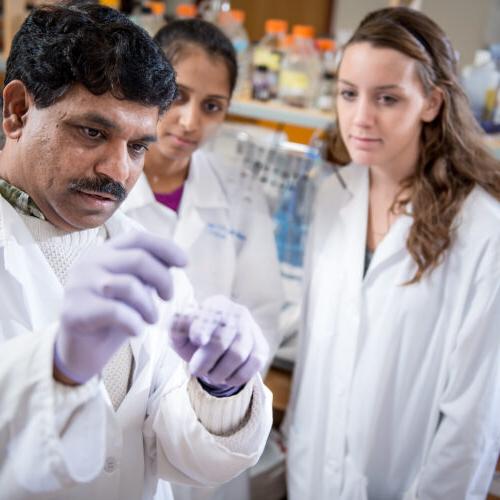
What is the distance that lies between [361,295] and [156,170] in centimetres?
71

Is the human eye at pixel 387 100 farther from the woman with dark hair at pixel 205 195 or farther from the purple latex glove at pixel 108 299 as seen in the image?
the purple latex glove at pixel 108 299

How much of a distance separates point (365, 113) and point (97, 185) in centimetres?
81

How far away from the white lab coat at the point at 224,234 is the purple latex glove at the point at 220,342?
77 centimetres

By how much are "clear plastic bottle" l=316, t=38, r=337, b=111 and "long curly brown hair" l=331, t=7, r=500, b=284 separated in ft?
1.27

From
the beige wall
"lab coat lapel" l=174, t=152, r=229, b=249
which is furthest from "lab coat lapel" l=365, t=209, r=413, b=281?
the beige wall

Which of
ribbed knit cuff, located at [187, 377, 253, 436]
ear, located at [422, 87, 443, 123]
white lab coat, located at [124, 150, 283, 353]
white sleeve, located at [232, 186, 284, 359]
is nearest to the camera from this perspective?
ribbed knit cuff, located at [187, 377, 253, 436]

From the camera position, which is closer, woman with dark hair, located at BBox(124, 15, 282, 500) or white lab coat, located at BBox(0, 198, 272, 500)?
white lab coat, located at BBox(0, 198, 272, 500)

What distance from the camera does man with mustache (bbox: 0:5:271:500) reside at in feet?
2.09

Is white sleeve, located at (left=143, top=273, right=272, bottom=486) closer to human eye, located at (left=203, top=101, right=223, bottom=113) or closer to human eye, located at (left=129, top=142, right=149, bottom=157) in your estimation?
human eye, located at (left=129, top=142, right=149, bottom=157)

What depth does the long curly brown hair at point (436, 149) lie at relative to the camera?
1.40 m

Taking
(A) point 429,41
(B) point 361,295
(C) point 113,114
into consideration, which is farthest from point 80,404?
(A) point 429,41

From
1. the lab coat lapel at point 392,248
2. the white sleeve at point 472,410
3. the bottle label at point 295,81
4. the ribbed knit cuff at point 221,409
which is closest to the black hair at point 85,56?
the ribbed knit cuff at point 221,409

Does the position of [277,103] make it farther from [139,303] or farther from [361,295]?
[139,303]

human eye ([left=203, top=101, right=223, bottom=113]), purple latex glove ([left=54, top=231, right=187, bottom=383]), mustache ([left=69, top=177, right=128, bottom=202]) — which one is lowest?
purple latex glove ([left=54, top=231, right=187, bottom=383])
